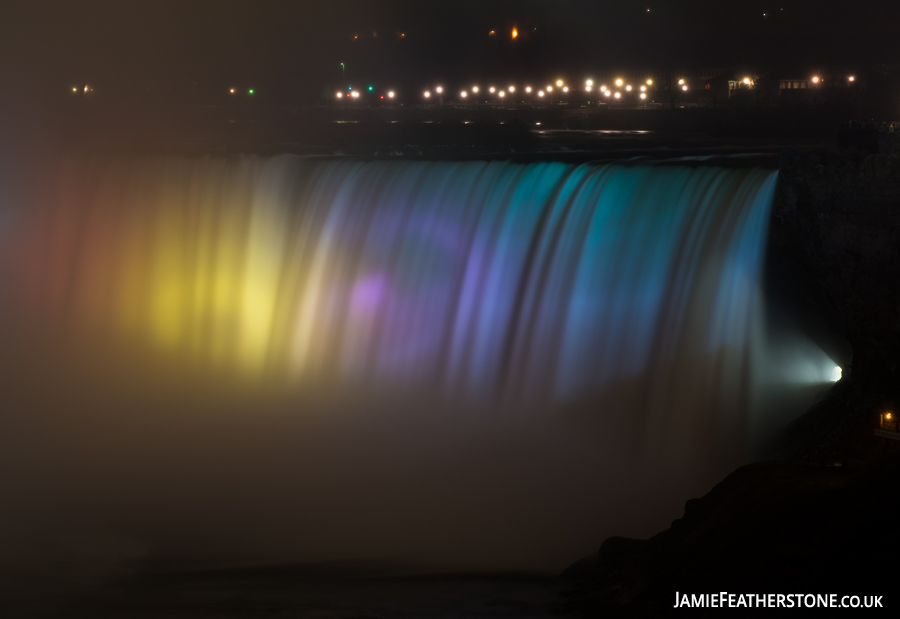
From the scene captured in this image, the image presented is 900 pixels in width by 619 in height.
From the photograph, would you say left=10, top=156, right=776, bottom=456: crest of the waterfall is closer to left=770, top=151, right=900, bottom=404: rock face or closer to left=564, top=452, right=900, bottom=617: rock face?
left=770, top=151, right=900, bottom=404: rock face

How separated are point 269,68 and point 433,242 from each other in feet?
130

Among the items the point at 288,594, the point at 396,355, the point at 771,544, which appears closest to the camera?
the point at 771,544

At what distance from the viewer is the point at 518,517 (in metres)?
12.0

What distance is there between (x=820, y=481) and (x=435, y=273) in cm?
955

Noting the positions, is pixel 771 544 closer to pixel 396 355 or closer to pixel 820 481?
pixel 820 481

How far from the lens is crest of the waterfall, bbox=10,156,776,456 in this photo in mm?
13297

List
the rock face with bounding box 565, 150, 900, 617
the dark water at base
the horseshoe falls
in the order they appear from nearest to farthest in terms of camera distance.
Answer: the rock face with bounding box 565, 150, 900, 617, the dark water at base, the horseshoe falls

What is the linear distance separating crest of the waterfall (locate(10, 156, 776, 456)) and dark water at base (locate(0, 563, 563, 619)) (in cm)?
433

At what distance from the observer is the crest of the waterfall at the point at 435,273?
13.3 metres

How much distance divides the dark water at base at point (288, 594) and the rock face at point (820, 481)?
803mm

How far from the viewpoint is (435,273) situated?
16844 mm

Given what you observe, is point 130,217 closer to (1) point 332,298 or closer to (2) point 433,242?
(1) point 332,298

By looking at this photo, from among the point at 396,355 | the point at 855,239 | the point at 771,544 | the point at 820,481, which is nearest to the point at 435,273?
the point at 396,355

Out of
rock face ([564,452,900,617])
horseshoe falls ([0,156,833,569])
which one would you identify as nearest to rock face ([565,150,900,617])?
rock face ([564,452,900,617])
